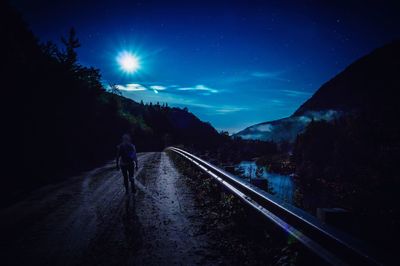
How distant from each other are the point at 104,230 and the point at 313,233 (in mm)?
3546

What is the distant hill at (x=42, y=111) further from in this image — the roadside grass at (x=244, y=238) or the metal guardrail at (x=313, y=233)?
the metal guardrail at (x=313, y=233)

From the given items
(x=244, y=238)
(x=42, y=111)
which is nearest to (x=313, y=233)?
(x=244, y=238)

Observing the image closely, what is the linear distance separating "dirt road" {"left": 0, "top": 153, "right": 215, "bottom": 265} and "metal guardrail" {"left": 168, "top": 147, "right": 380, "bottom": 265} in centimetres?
110

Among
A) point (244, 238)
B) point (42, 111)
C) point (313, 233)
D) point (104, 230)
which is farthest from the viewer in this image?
point (42, 111)

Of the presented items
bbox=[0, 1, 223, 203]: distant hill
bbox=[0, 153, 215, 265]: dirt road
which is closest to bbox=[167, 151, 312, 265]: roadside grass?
bbox=[0, 153, 215, 265]: dirt road

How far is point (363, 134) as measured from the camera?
7481cm

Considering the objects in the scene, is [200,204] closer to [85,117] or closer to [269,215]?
[269,215]

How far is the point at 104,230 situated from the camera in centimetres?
434

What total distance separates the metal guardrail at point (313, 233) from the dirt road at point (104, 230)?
110 centimetres

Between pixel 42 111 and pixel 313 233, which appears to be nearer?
pixel 313 233

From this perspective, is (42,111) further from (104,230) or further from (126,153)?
(104,230)

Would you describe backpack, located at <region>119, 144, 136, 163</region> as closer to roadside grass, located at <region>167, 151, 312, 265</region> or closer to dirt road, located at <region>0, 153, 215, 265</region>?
dirt road, located at <region>0, 153, 215, 265</region>

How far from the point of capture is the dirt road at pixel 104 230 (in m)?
3.33

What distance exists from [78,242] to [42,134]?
12771 mm
